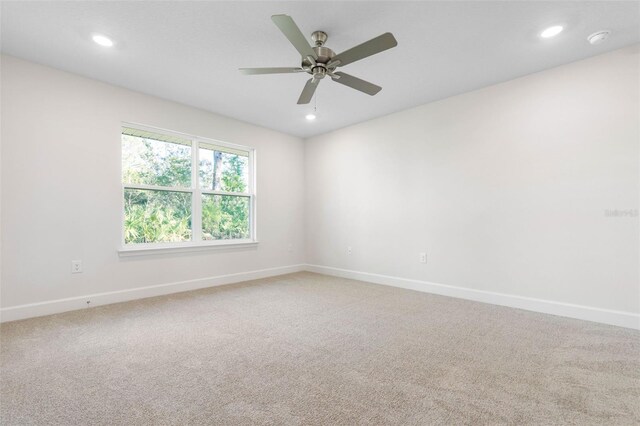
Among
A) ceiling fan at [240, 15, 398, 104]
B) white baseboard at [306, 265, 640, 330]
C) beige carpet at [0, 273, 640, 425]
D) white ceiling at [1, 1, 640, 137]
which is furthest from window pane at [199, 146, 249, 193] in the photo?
white baseboard at [306, 265, 640, 330]

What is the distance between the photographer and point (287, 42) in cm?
256

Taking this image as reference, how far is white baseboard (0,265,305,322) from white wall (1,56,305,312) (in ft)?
0.18

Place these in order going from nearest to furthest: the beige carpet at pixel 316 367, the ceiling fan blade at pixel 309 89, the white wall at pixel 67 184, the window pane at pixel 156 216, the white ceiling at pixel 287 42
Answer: the beige carpet at pixel 316 367 → the white ceiling at pixel 287 42 → the ceiling fan blade at pixel 309 89 → the white wall at pixel 67 184 → the window pane at pixel 156 216

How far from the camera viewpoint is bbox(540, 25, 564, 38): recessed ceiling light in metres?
2.36

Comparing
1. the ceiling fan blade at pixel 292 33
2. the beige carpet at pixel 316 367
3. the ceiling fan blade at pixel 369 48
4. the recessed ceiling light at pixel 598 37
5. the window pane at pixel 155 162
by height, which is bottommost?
the beige carpet at pixel 316 367

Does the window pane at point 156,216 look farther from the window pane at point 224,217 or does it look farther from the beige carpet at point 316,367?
the beige carpet at point 316,367

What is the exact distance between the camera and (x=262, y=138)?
496 cm

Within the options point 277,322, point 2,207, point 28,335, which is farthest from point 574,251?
point 2,207

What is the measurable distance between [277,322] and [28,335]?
2014 millimetres

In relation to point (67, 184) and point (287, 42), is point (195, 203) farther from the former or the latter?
point (287, 42)

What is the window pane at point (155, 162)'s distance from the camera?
362 cm

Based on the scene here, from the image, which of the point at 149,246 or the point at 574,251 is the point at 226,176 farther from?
the point at 574,251

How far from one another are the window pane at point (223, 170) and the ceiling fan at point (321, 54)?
7.40ft

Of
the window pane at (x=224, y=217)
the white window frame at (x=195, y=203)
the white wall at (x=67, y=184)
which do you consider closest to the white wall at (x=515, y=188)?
the white window frame at (x=195, y=203)
